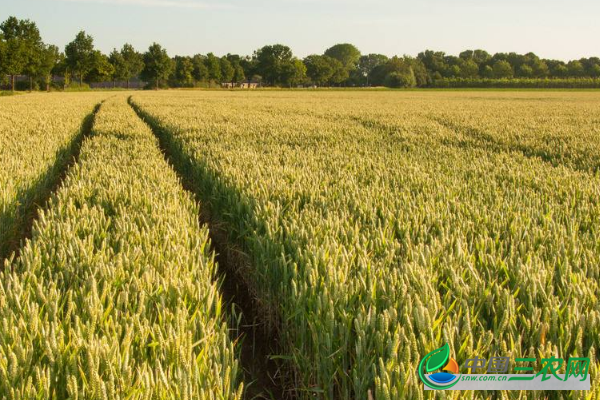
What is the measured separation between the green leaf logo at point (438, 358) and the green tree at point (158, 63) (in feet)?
271

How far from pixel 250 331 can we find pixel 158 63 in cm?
8120

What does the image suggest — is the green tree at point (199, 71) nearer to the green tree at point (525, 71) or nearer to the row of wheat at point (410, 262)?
the green tree at point (525, 71)

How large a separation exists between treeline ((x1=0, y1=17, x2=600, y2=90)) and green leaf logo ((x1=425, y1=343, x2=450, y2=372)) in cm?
5653

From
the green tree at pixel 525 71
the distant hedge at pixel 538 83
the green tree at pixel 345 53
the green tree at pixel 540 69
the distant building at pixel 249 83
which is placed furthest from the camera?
the green tree at pixel 345 53

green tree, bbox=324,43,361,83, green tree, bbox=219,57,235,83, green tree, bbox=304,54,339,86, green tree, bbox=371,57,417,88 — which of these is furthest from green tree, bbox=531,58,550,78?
green tree, bbox=219,57,235,83

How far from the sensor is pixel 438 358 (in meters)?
1.70

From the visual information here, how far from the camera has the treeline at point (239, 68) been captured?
5766 centimetres

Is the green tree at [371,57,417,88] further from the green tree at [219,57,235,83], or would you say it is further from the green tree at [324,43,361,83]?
the green tree at [324,43,361,83]

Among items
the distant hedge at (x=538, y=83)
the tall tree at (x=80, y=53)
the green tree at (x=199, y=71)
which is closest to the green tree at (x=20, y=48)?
the tall tree at (x=80, y=53)

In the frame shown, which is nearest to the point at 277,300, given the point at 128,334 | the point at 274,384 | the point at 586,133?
the point at 274,384

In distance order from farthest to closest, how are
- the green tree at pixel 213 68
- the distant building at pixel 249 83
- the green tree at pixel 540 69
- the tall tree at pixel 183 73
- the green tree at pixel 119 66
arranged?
the green tree at pixel 540 69, the distant building at pixel 249 83, the green tree at pixel 213 68, the tall tree at pixel 183 73, the green tree at pixel 119 66

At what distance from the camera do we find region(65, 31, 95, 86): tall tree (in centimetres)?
6425

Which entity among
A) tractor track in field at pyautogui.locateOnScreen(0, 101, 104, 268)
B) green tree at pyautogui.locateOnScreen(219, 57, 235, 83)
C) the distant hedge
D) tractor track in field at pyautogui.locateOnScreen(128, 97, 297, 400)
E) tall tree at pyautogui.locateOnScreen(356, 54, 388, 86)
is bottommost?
tractor track in field at pyautogui.locateOnScreen(128, 97, 297, 400)

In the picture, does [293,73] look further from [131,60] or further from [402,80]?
[131,60]
